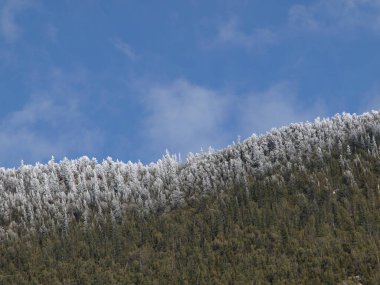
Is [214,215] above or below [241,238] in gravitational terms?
above

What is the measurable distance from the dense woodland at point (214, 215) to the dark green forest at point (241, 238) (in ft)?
0.33

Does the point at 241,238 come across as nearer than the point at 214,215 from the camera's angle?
Yes

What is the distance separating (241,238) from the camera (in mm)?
54688

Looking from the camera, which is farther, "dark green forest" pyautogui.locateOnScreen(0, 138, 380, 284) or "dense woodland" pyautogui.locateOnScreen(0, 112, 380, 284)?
"dense woodland" pyautogui.locateOnScreen(0, 112, 380, 284)

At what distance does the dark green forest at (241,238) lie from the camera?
4919 centimetres

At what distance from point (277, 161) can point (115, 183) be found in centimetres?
1465

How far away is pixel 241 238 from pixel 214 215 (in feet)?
15.3

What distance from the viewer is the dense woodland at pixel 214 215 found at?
5034cm

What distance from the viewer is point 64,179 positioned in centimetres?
7262

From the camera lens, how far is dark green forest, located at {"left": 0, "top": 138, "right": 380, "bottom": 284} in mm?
49188

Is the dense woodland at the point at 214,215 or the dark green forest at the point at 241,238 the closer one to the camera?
the dark green forest at the point at 241,238

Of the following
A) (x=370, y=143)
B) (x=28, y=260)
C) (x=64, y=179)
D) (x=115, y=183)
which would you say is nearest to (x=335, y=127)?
(x=370, y=143)

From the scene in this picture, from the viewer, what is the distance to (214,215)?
2315 inches

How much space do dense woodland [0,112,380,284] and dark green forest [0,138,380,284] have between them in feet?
0.33
